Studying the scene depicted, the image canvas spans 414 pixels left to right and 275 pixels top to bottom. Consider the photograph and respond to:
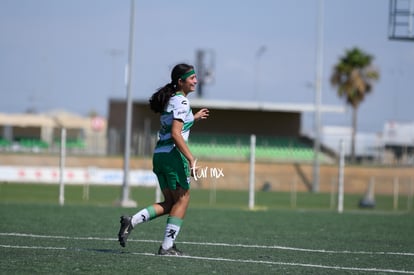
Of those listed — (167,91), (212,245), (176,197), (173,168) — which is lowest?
(212,245)

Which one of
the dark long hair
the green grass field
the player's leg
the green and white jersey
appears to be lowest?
the green grass field

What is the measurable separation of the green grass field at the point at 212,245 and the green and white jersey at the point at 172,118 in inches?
47.9

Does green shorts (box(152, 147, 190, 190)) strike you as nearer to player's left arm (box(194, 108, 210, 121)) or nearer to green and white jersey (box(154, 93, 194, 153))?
green and white jersey (box(154, 93, 194, 153))

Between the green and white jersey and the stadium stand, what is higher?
the green and white jersey

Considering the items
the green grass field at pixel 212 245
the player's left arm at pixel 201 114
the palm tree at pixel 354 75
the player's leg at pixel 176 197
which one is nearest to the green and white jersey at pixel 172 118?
the player's leg at pixel 176 197

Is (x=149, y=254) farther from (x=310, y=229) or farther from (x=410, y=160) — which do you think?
(x=410, y=160)

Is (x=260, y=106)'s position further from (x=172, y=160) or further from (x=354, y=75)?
(x=172, y=160)

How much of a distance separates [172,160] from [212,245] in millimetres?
2163

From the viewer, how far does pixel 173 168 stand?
1033 centimetres

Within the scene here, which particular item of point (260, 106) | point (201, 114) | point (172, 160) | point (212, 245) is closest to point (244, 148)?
point (260, 106)

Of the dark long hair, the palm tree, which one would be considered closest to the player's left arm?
the dark long hair

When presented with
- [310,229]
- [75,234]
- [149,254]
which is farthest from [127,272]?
[310,229]

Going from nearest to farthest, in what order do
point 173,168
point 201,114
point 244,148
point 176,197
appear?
point 173,168 < point 176,197 < point 201,114 < point 244,148

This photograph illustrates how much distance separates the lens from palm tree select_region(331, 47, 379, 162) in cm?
6962
